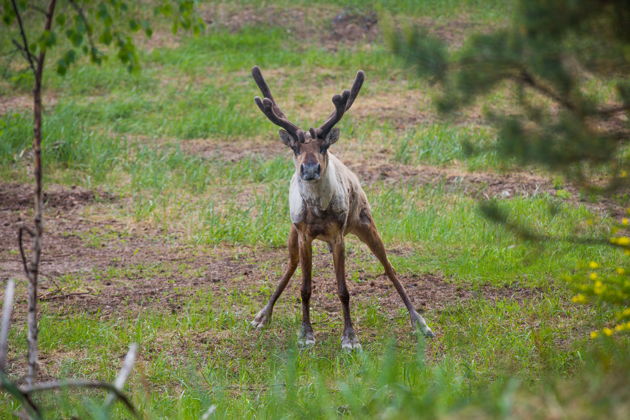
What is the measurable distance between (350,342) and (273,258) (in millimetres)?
2335

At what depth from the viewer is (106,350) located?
6.14 metres

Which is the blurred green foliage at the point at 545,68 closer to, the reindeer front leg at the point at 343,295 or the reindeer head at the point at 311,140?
the reindeer head at the point at 311,140

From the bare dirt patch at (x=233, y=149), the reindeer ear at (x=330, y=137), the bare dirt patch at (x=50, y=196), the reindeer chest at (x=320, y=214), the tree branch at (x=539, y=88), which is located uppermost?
the tree branch at (x=539, y=88)

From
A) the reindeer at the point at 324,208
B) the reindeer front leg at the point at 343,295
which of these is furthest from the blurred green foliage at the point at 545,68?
the reindeer front leg at the point at 343,295

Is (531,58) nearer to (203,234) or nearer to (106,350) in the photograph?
(106,350)

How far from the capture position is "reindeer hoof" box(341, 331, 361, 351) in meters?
6.29

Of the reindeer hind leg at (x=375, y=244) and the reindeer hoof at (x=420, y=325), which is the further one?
the reindeer hind leg at (x=375, y=244)

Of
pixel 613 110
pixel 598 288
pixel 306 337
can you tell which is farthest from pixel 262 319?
pixel 613 110

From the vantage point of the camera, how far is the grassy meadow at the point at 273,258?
4734 mm

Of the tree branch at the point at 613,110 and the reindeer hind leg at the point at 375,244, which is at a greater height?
the tree branch at the point at 613,110

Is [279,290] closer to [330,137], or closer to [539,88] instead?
[330,137]

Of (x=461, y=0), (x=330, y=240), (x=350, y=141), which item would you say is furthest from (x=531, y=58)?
(x=461, y=0)

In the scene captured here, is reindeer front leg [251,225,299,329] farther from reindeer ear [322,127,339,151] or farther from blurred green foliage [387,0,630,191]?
blurred green foliage [387,0,630,191]

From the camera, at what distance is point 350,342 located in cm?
639
